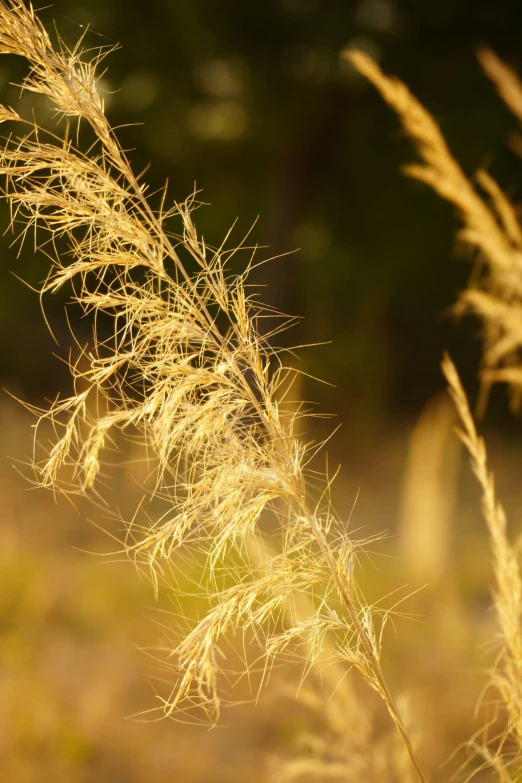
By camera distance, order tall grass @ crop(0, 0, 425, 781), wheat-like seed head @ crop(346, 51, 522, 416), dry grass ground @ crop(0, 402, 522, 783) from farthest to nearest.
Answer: dry grass ground @ crop(0, 402, 522, 783) < wheat-like seed head @ crop(346, 51, 522, 416) < tall grass @ crop(0, 0, 425, 781)

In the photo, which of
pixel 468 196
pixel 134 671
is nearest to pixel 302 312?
pixel 134 671

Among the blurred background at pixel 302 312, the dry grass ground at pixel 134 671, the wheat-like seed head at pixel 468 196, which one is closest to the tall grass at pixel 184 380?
the dry grass ground at pixel 134 671

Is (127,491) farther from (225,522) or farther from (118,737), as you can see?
(225,522)

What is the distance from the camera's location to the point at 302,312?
853 centimetres

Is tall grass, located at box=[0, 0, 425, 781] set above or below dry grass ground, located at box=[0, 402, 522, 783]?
above

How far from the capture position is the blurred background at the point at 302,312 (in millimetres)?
2842

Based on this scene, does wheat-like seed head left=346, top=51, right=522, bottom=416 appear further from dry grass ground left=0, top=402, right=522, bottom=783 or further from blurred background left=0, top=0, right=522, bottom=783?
blurred background left=0, top=0, right=522, bottom=783

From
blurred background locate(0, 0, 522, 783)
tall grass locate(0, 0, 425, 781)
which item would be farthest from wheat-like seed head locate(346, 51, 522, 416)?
blurred background locate(0, 0, 522, 783)

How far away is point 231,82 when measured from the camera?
616cm

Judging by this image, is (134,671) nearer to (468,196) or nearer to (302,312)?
(468,196)

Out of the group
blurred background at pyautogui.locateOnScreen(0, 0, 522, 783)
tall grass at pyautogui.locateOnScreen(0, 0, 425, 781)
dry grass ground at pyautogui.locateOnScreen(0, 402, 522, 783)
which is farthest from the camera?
blurred background at pyautogui.locateOnScreen(0, 0, 522, 783)

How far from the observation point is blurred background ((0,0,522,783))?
2842 millimetres

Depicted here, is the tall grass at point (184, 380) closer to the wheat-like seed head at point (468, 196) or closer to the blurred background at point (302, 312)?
the wheat-like seed head at point (468, 196)

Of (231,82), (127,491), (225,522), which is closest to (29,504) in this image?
(127,491)
